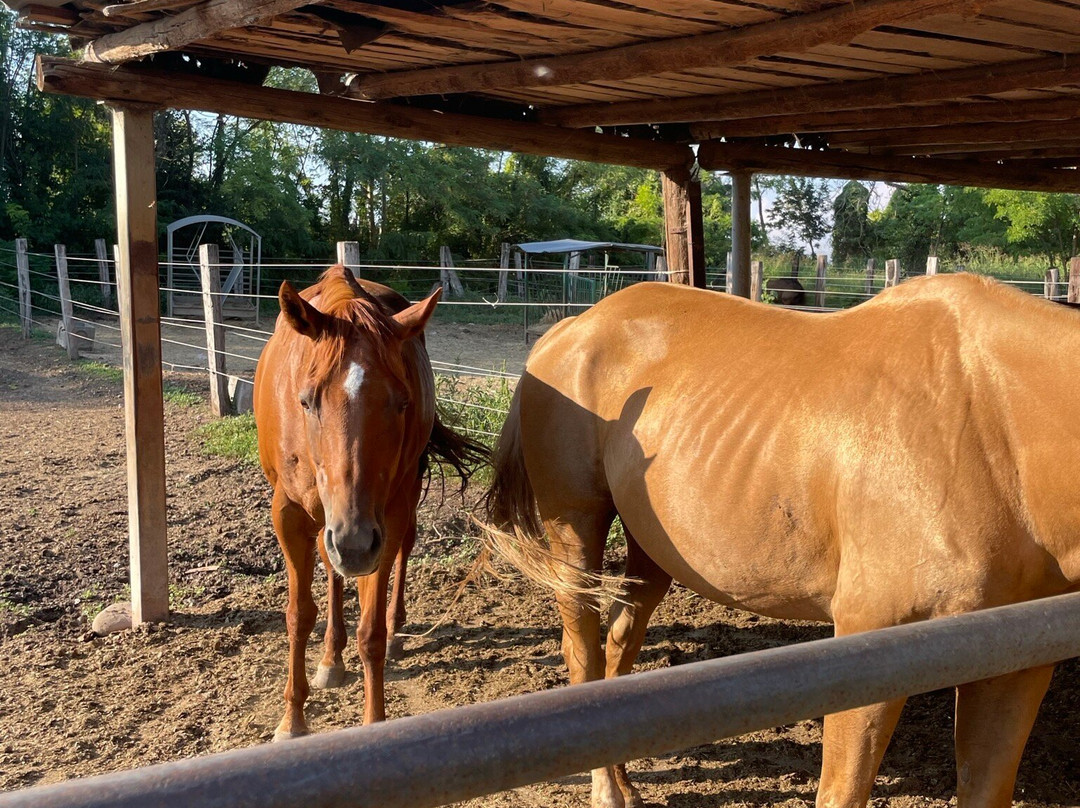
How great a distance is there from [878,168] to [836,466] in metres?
4.68

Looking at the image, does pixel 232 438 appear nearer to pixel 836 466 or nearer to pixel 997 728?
pixel 836 466

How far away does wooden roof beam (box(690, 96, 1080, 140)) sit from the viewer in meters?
4.82

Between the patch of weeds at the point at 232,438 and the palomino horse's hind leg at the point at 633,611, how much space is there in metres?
4.84

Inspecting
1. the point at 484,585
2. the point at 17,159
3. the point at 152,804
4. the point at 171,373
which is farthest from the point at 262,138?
the point at 152,804

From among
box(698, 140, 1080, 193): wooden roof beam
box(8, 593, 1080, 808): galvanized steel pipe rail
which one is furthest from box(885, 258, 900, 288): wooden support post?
box(8, 593, 1080, 808): galvanized steel pipe rail

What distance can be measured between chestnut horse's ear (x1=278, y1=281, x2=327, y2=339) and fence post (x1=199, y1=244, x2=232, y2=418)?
22.0ft

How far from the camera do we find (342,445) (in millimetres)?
2814

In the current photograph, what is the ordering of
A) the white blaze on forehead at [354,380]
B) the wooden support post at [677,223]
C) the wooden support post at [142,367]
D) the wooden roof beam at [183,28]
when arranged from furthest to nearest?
1. the wooden support post at [677,223]
2. the wooden support post at [142,367]
3. the wooden roof beam at [183,28]
4. the white blaze on forehead at [354,380]

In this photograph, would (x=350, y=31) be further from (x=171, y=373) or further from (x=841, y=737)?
(x=171, y=373)

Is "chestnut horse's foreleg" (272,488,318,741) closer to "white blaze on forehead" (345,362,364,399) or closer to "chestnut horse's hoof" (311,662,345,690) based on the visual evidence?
"chestnut horse's hoof" (311,662,345,690)

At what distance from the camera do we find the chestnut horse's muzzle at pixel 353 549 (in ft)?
8.99

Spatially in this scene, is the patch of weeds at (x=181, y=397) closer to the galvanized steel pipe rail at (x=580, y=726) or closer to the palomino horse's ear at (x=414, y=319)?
the palomino horse's ear at (x=414, y=319)

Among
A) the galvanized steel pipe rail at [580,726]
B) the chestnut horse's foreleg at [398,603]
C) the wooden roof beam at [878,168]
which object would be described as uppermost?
the wooden roof beam at [878,168]

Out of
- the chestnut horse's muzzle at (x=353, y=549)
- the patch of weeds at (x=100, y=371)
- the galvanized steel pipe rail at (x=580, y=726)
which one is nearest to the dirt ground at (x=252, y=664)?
the chestnut horse's muzzle at (x=353, y=549)
